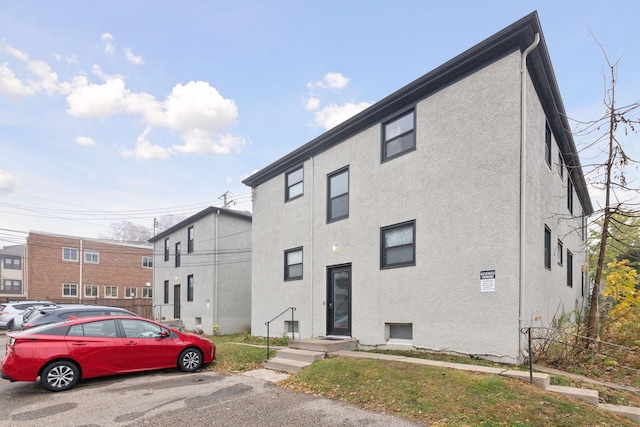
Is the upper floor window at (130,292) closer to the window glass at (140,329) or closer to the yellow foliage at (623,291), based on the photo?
the window glass at (140,329)

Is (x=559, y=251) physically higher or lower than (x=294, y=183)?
lower

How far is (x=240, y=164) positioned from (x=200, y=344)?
17.1 metres

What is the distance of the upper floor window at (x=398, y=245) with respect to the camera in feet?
30.9

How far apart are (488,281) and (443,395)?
2967 millimetres

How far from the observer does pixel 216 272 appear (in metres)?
18.9

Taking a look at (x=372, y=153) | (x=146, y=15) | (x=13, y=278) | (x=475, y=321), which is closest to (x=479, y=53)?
(x=372, y=153)

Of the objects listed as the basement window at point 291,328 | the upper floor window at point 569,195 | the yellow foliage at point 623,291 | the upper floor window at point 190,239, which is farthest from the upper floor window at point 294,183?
the upper floor window at point 190,239

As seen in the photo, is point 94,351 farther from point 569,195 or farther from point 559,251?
point 569,195

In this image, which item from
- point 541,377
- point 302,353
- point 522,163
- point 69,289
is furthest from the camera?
point 69,289

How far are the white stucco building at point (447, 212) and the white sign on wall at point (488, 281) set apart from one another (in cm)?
2

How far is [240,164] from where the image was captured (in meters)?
24.9

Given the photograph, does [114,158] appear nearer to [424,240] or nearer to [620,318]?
[424,240]

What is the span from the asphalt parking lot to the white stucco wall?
11.1 feet

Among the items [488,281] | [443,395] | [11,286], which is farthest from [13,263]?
[443,395]
